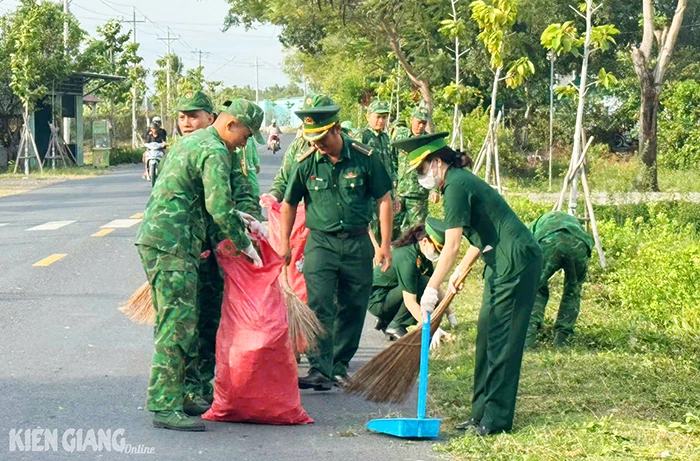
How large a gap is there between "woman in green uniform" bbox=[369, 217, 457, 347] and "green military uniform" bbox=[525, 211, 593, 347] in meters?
0.87

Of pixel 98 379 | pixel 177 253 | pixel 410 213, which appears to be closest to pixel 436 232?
pixel 177 253

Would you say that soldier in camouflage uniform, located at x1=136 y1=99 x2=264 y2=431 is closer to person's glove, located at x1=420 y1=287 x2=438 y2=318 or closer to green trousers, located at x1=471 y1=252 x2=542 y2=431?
person's glove, located at x1=420 y1=287 x2=438 y2=318

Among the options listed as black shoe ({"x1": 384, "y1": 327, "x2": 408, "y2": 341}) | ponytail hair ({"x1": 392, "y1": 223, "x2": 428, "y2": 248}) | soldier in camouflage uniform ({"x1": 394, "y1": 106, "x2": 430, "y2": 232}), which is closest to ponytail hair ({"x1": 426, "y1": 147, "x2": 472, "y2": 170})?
ponytail hair ({"x1": 392, "y1": 223, "x2": 428, "y2": 248})

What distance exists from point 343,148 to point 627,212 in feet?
35.0

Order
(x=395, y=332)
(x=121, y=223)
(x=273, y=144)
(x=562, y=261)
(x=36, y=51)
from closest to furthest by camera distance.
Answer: (x=562, y=261), (x=395, y=332), (x=121, y=223), (x=36, y=51), (x=273, y=144)

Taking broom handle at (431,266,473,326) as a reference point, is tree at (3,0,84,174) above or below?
above

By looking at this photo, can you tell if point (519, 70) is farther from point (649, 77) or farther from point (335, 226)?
point (335, 226)

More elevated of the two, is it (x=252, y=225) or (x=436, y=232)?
(x=252, y=225)

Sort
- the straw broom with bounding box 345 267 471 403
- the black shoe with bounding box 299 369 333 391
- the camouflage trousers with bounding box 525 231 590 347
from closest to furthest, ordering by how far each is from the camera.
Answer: the straw broom with bounding box 345 267 471 403 < the black shoe with bounding box 299 369 333 391 < the camouflage trousers with bounding box 525 231 590 347

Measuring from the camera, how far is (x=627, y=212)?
58.8ft

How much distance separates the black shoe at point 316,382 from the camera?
7.99m

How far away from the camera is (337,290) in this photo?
830cm

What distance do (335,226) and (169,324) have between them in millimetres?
1737

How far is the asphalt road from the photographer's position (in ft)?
21.0
